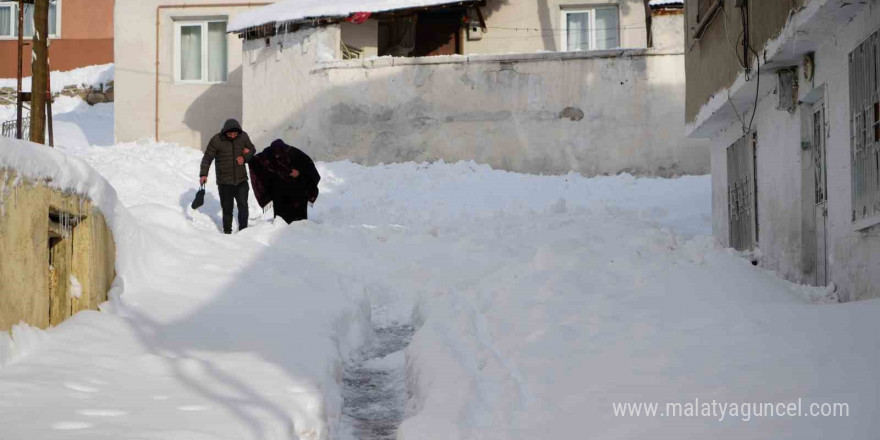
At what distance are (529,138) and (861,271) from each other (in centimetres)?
1108

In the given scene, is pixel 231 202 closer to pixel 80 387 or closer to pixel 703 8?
pixel 703 8

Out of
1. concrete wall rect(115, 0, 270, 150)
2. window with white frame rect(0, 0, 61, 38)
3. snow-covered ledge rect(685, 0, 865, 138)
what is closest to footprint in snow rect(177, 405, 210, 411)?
snow-covered ledge rect(685, 0, 865, 138)

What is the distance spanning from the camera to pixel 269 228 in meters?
11.2

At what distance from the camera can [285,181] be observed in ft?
41.4

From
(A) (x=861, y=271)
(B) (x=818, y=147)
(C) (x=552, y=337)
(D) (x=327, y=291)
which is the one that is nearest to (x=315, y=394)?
(C) (x=552, y=337)

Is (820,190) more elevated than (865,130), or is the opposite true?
(865,130)

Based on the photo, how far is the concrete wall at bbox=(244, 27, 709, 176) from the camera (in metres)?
17.7

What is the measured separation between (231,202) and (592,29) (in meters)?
11.9

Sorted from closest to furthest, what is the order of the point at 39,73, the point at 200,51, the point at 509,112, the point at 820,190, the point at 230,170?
the point at 820,190, the point at 39,73, the point at 230,170, the point at 509,112, the point at 200,51

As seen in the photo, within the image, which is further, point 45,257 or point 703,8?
point 703,8

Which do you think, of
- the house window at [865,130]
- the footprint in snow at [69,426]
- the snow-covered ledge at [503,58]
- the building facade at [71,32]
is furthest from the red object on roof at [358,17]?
the footprint in snow at [69,426]

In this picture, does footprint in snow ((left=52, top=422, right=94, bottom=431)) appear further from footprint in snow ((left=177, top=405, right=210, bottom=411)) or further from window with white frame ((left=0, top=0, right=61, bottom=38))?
window with white frame ((left=0, top=0, right=61, bottom=38))

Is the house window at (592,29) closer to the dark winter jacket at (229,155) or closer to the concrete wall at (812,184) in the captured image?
the concrete wall at (812,184)

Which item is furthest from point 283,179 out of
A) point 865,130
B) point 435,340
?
point 865,130
